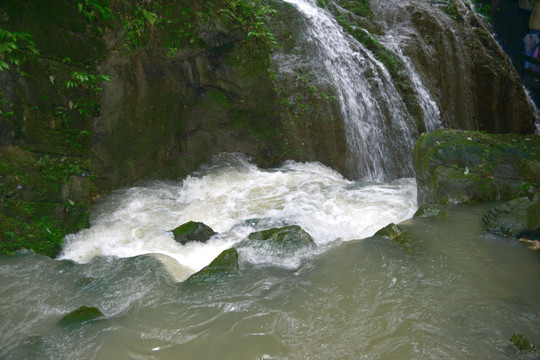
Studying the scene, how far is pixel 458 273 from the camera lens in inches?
157

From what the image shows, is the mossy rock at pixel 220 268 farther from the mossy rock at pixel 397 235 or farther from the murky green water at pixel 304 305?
the mossy rock at pixel 397 235

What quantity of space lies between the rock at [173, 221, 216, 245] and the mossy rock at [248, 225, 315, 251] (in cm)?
78

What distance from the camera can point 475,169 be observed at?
235 inches

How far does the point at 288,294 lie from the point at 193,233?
2154 mm

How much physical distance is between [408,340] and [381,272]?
Answer: 111 centimetres

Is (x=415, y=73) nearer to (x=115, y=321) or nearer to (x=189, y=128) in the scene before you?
(x=189, y=128)

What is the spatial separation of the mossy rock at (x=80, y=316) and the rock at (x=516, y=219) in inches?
192

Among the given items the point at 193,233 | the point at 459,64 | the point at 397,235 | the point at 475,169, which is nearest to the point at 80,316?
the point at 193,233

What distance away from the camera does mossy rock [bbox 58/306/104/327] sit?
11.6ft

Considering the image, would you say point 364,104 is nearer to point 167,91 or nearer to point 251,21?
point 251,21

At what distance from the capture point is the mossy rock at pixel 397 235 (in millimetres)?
4688

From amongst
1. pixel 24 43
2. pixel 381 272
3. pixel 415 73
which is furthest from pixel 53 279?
pixel 415 73

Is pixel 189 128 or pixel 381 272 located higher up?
pixel 189 128

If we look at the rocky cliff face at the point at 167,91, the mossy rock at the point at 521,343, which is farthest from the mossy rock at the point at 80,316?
the mossy rock at the point at 521,343
